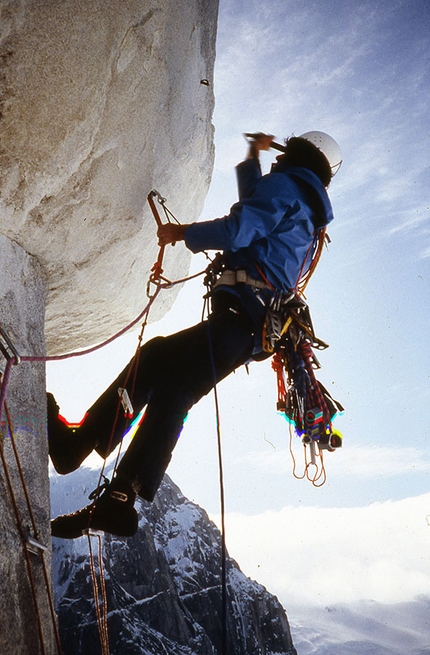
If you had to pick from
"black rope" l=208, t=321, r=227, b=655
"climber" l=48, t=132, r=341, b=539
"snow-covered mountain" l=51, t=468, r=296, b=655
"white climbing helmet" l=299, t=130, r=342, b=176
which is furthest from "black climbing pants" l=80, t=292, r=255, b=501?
"snow-covered mountain" l=51, t=468, r=296, b=655

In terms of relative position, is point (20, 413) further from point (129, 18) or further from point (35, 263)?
point (129, 18)

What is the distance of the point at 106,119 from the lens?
9.14 ft

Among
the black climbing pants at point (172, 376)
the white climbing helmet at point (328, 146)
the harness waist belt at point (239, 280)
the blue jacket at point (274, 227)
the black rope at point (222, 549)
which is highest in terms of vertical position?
the white climbing helmet at point (328, 146)

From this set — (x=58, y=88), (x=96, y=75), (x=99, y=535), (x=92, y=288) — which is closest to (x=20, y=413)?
(x=99, y=535)

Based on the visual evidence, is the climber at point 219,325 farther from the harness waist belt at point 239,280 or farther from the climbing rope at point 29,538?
the climbing rope at point 29,538

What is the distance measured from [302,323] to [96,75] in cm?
189

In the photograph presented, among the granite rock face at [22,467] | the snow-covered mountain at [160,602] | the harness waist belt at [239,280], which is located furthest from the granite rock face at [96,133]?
the snow-covered mountain at [160,602]

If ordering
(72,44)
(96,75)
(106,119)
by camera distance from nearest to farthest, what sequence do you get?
(72,44)
(96,75)
(106,119)

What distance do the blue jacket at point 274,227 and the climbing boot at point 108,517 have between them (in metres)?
1.38

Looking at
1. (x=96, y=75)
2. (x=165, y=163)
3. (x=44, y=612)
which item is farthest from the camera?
(x=165, y=163)

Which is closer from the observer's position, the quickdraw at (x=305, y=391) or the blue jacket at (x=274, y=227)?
the blue jacket at (x=274, y=227)

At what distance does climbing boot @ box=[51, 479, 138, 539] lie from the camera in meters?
2.44

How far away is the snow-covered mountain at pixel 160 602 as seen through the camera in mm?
80500

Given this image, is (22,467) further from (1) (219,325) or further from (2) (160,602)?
(2) (160,602)
